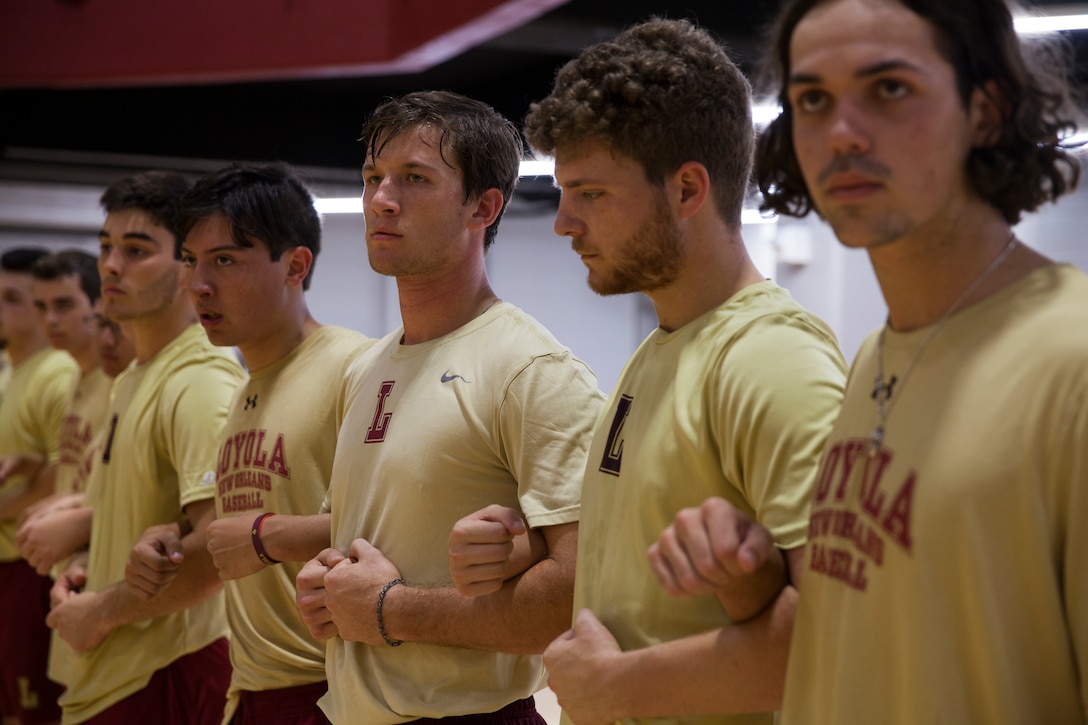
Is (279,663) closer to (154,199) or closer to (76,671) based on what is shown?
(76,671)

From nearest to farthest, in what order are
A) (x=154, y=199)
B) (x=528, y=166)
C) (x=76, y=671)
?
(x=76, y=671) → (x=154, y=199) → (x=528, y=166)

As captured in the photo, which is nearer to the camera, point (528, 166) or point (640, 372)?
point (640, 372)

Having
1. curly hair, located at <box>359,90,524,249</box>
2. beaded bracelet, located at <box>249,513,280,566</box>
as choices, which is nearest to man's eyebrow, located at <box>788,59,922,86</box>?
curly hair, located at <box>359,90,524,249</box>

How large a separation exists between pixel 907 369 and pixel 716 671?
0.46 meters

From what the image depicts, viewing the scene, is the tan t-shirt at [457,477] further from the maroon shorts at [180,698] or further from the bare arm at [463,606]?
the maroon shorts at [180,698]

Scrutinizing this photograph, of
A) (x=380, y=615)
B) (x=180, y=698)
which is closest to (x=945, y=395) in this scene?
(x=380, y=615)

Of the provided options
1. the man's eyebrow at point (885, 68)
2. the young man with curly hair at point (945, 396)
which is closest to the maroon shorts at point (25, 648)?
the young man with curly hair at point (945, 396)

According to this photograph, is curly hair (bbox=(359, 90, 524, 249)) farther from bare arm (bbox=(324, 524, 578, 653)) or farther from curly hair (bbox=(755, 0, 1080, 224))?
curly hair (bbox=(755, 0, 1080, 224))

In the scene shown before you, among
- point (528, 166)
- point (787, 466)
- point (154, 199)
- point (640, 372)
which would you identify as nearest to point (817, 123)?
point (787, 466)

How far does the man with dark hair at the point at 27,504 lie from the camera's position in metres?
4.85

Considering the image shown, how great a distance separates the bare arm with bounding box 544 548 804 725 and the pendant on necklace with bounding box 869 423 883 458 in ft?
0.66

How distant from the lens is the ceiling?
17.9 ft

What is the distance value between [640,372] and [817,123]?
559 mm

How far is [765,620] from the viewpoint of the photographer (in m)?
1.47
